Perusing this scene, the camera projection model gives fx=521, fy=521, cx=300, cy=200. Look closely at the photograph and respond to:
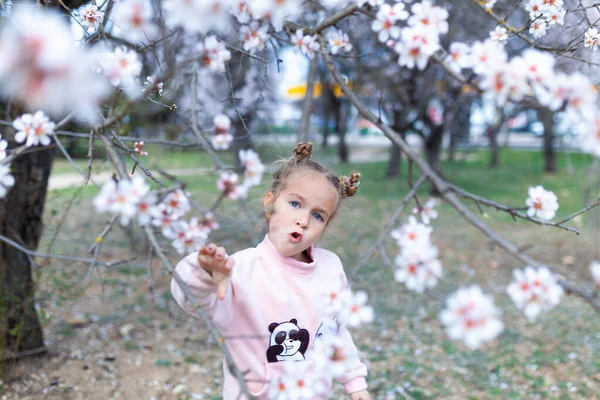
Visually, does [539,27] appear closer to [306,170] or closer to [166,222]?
[306,170]

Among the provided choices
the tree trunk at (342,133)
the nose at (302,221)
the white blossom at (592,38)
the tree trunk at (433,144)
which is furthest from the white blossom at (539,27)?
the tree trunk at (342,133)

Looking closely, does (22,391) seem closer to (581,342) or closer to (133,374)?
(133,374)

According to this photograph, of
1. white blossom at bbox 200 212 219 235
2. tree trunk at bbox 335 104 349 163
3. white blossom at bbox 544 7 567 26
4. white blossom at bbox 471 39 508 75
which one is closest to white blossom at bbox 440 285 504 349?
white blossom at bbox 471 39 508 75

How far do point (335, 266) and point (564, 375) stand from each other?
225 cm

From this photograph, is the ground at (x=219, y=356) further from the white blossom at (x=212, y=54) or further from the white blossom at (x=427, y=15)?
the white blossom at (x=427, y=15)

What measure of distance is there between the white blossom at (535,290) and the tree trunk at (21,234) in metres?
2.40

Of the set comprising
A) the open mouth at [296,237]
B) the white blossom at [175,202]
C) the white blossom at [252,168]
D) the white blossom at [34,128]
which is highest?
the white blossom at [34,128]

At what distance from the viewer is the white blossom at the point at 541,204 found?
1.26m

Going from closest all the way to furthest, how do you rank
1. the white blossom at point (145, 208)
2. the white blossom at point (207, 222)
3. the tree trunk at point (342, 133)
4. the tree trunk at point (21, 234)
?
the white blossom at point (145, 208)
the white blossom at point (207, 222)
the tree trunk at point (21, 234)
the tree trunk at point (342, 133)

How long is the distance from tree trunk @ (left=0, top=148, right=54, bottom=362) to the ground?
0.46 ft

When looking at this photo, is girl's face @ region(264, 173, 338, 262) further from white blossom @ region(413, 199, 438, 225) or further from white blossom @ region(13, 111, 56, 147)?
white blossom @ region(13, 111, 56, 147)

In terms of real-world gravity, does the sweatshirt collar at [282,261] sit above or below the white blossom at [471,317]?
below

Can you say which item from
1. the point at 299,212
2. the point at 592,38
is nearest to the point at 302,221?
the point at 299,212

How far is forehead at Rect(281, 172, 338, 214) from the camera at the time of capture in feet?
5.20
